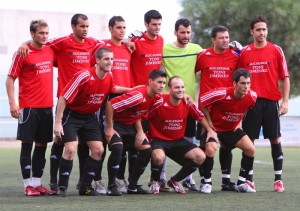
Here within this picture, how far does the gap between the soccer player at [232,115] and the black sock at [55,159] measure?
1752mm

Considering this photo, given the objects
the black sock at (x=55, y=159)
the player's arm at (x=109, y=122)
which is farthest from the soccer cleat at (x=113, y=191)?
the black sock at (x=55, y=159)

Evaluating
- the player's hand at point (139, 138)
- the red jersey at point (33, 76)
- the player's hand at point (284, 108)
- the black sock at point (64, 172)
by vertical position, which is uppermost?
the red jersey at point (33, 76)

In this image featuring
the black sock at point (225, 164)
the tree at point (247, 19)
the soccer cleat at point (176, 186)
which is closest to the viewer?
the soccer cleat at point (176, 186)

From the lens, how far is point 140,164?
1051 cm

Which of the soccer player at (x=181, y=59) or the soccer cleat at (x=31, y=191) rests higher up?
the soccer player at (x=181, y=59)

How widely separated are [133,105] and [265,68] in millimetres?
1668

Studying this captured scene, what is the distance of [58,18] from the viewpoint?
45.0 meters

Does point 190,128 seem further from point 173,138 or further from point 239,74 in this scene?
point 239,74

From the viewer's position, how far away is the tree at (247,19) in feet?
135

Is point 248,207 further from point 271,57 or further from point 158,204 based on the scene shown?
point 271,57

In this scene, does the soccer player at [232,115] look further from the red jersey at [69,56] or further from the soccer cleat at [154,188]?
the red jersey at [69,56]

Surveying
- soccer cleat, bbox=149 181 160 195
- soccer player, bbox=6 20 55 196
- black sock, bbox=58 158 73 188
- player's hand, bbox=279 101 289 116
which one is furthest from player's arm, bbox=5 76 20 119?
player's hand, bbox=279 101 289 116

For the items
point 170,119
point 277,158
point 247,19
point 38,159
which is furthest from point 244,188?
point 247,19

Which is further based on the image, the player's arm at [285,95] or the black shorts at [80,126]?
the player's arm at [285,95]
